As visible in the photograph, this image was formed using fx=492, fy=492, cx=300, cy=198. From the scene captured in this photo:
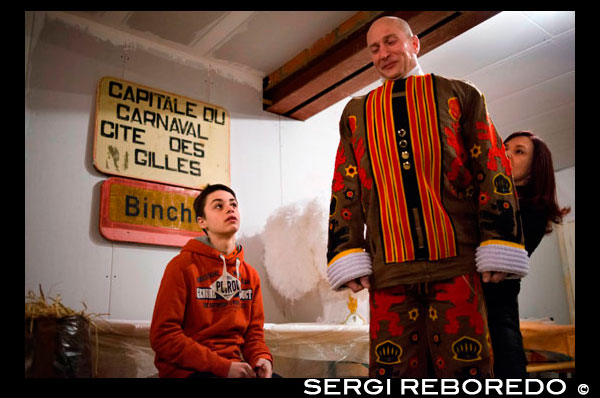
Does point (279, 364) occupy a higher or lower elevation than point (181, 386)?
lower

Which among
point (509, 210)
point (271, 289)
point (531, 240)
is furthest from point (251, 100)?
point (509, 210)

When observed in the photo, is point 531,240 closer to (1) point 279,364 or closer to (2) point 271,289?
Answer: (1) point 279,364

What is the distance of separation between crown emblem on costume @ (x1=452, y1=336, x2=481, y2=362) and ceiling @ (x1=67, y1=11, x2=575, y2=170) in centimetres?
178

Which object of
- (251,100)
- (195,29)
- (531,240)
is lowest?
(531,240)

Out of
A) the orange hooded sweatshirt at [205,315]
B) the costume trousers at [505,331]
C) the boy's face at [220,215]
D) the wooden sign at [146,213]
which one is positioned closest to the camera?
the costume trousers at [505,331]

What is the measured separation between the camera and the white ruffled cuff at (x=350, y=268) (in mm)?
1187

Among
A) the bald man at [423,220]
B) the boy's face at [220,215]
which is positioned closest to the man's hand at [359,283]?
the bald man at [423,220]

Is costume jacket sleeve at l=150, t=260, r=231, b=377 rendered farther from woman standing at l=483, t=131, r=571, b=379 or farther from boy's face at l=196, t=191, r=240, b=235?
woman standing at l=483, t=131, r=571, b=379

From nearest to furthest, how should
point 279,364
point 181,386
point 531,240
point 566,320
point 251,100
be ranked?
point 181,386 → point 531,240 → point 279,364 → point 251,100 → point 566,320

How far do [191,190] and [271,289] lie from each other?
0.75 metres

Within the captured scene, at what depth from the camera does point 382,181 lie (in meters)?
1.22

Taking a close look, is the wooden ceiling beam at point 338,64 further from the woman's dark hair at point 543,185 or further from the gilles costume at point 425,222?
the gilles costume at point 425,222

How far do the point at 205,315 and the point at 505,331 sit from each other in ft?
3.17

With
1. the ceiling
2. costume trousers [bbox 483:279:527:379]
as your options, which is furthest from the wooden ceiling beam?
costume trousers [bbox 483:279:527:379]
